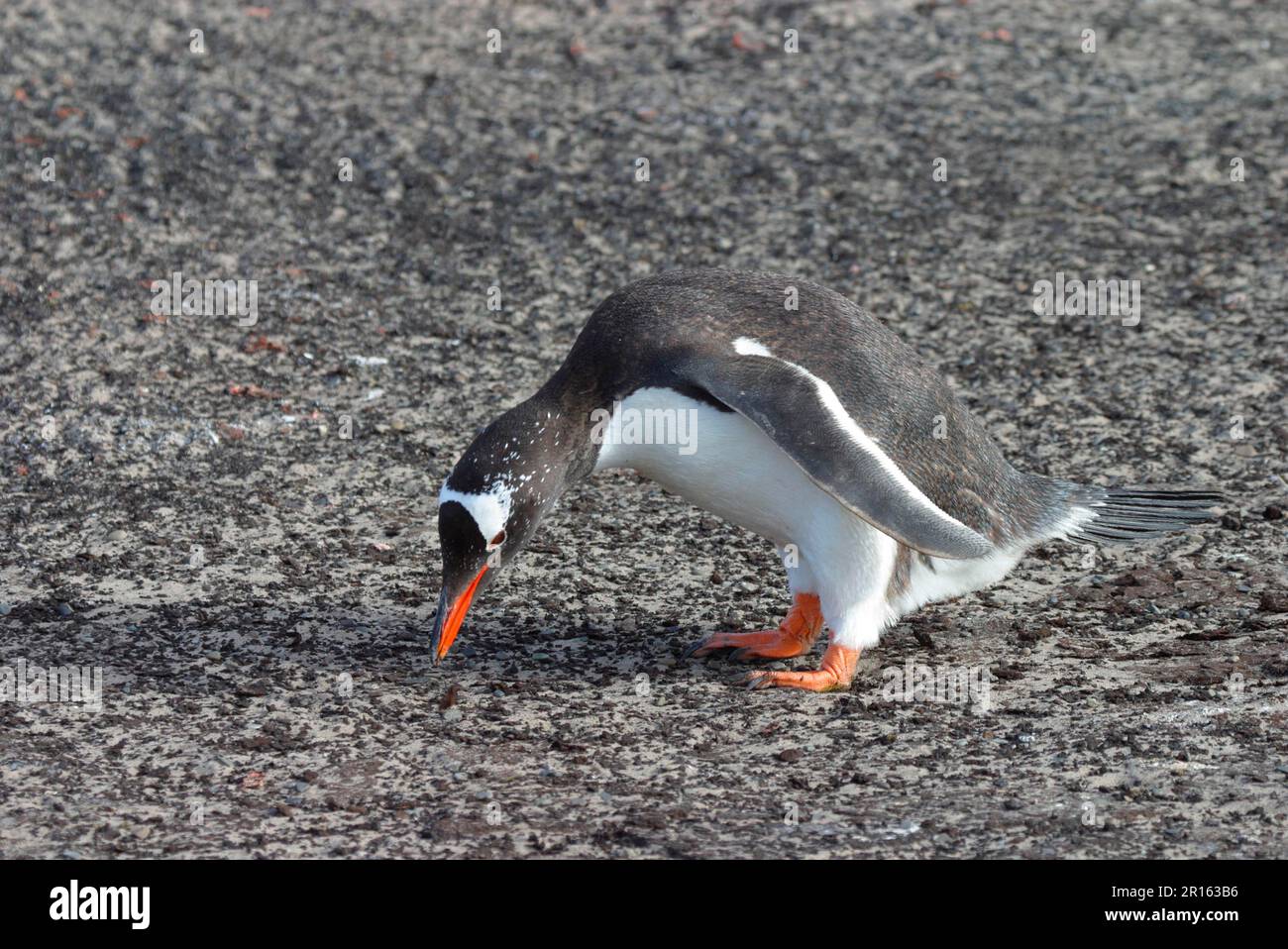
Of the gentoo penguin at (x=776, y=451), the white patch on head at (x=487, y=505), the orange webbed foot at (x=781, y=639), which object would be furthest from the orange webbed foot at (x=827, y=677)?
the white patch on head at (x=487, y=505)

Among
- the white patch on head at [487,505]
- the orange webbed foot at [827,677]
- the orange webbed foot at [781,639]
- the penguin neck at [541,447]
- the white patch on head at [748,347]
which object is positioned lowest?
the orange webbed foot at [827,677]

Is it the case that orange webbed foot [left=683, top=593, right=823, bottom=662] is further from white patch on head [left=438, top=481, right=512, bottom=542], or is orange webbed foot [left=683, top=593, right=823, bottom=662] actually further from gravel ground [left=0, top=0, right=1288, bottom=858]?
white patch on head [left=438, top=481, right=512, bottom=542]

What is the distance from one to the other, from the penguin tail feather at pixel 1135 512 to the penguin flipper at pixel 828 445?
2.48ft

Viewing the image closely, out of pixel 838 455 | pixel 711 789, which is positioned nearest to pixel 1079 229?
pixel 838 455

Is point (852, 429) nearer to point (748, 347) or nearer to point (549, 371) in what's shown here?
point (748, 347)

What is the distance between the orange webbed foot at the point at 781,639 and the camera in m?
5.21

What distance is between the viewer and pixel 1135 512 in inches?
211

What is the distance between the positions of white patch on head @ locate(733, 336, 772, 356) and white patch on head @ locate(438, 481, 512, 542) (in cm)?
80

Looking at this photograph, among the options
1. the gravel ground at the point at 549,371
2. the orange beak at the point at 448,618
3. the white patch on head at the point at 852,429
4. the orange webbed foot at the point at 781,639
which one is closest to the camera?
the gravel ground at the point at 549,371

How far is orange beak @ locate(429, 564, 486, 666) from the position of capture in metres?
4.75

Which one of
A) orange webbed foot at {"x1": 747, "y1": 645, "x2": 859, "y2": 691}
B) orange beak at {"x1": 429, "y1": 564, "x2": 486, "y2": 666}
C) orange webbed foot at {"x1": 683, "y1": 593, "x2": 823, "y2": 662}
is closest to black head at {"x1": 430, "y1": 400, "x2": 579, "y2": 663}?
orange beak at {"x1": 429, "y1": 564, "x2": 486, "y2": 666}

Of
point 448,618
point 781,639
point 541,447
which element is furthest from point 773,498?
point 448,618

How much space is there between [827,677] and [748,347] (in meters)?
1.04

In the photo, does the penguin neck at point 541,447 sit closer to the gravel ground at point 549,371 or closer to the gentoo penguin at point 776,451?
the gentoo penguin at point 776,451
